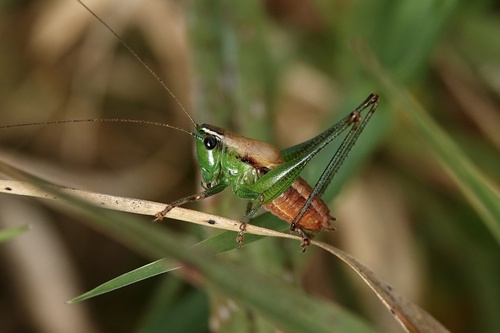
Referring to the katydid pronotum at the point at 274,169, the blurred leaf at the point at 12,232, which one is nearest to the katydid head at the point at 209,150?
the katydid pronotum at the point at 274,169

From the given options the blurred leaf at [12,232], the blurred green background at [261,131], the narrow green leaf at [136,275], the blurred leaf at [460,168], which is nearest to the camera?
the narrow green leaf at [136,275]

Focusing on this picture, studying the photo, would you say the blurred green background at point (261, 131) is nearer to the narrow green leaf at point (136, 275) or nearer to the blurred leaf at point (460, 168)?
the blurred leaf at point (460, 168)

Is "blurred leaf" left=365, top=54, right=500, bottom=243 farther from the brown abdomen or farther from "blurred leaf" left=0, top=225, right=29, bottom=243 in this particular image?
"blurred leaf" left=0, top=225, right=29, bottom=243

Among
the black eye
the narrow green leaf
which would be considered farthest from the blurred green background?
the narrow green leaf

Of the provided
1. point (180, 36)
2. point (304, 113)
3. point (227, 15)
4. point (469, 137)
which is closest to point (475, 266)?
point (469, 137)

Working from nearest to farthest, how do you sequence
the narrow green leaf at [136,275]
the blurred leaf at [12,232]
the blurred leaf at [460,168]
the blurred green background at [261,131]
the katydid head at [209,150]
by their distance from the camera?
the narrow green leaf at [136,275]
the blurred leaf at [12,232]
the blurred leaf at [460,168]
the katydid head at [209,150]
the blurred green background at [261,131]

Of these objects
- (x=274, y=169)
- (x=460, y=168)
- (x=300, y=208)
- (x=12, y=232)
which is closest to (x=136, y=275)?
(x=12, y=232)

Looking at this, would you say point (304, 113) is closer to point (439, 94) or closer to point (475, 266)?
Answer: point (439, 94)
